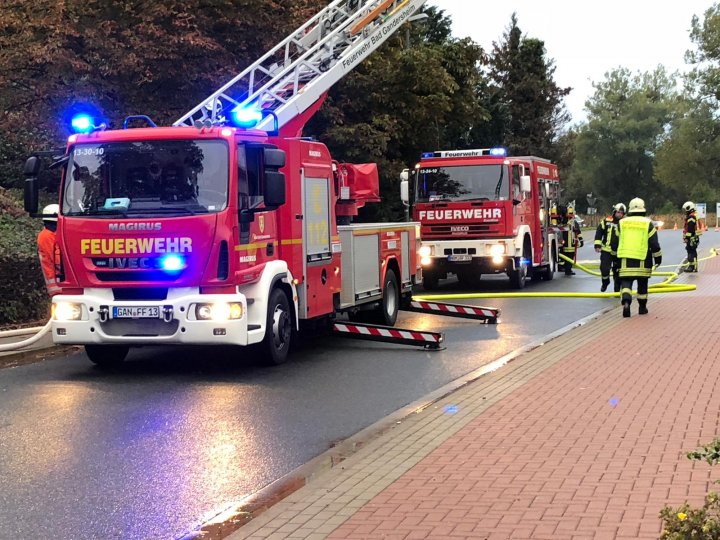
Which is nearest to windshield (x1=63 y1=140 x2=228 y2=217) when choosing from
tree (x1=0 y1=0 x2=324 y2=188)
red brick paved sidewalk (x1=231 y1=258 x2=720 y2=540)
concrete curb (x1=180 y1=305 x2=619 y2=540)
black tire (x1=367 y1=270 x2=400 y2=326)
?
concrete curb (x1=180 y1=305 x2=619 y2=540)

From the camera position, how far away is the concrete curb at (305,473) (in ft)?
16.7

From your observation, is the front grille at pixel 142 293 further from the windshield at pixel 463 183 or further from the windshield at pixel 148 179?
the windshield at pixel 463 183

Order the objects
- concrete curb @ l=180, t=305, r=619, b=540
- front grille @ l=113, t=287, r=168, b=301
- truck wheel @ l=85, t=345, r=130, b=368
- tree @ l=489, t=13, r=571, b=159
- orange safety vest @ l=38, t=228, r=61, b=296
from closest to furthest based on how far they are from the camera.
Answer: concrete curb @ l=180, t=305, r=619, b=540, front grille @ l=113, t=287, r=168, b=301, truck wheel @ l=85, t=345, r=130, b=368, orange safety vest @ l=38, t=228, r=61, b=296, tree @ l=489, t=13, r=571, b=159

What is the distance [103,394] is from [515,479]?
16.0ft

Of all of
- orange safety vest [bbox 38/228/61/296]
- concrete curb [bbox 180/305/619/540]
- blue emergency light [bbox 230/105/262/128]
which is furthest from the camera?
orange safety vest [bbox 38/228/61/296]

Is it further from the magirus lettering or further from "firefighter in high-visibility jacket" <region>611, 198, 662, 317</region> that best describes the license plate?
"firefighter in high-visibility jacket" <region>611, 198, 662, 317</region>

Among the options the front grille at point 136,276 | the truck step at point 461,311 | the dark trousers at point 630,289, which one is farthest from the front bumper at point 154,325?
the dark trousers at point 630,289

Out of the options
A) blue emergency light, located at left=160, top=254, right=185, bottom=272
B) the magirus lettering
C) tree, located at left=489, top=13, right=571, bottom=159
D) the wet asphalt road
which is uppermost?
tree, located at left=489, top=13, right=571, bottom=159

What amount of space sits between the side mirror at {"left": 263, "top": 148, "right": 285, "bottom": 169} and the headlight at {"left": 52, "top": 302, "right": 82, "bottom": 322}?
248 cm

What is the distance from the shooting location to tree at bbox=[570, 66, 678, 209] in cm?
9969

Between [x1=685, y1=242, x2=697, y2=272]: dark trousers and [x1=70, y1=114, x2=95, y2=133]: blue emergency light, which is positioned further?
[x1=685, y1=242, x2=697, y2=272]: dark trousers

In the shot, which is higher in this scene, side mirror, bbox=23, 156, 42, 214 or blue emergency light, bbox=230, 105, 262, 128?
blue emergency light, bbox=230, 105, 262, 128

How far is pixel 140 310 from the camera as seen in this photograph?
9734mm

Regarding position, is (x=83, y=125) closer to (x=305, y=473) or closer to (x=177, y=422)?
(x=177, y=422)
